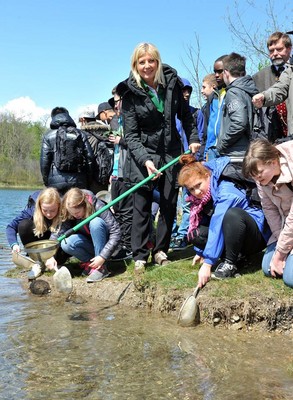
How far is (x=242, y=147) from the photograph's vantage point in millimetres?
4797

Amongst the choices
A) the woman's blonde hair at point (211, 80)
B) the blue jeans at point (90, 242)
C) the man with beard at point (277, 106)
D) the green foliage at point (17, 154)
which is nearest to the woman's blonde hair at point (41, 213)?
the blue jeans at point (90, 242)

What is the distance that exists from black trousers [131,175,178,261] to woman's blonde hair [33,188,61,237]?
81 cm

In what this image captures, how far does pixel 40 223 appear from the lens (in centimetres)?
521

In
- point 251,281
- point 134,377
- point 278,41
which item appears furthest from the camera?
point 278,41

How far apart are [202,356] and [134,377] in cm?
53

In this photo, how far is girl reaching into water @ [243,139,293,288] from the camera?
3.63 m

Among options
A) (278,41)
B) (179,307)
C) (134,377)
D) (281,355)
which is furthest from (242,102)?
(134,377)

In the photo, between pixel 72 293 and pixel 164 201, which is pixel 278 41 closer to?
pixel 164 201

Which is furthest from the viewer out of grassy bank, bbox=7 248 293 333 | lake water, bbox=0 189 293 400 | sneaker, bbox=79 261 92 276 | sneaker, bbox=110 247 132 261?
sneaker, bbox=110 247 132 261

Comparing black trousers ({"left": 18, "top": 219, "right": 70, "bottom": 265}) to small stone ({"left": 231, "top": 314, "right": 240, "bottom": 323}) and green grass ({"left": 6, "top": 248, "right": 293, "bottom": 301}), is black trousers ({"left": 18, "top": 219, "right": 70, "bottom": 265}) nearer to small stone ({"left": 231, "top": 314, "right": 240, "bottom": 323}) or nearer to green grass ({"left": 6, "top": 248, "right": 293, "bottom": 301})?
green grass ({"left": 6, "top": 248, "right": 293, "bottom": 301})

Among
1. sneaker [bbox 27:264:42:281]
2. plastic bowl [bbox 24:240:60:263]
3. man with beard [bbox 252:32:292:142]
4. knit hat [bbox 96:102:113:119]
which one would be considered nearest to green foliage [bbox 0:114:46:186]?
knit hat [bbox 96:102:113:119]

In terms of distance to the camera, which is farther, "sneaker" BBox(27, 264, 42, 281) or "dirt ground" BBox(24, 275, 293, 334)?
"sneaker" BBox(27, 264, 42, 281)

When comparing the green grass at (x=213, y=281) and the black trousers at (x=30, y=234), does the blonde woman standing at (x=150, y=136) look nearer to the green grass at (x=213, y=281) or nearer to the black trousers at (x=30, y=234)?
the green grass at (x=213, y=281)

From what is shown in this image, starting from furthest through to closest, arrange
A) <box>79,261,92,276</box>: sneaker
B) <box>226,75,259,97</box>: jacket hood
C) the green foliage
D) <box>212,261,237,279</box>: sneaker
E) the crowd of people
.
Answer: the green foliage < <box>79,261,92,276</box>: sneaker < <box>226,75,259,97</box>: jacket hood < <box>212,261,237,279</box>: sneaker < the crowd of people
